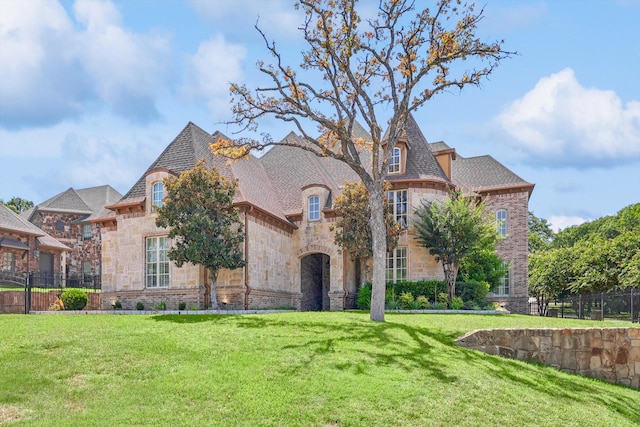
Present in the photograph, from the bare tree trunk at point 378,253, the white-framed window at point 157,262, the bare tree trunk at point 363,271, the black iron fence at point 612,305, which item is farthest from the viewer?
the bare tree trunk at point 363,271

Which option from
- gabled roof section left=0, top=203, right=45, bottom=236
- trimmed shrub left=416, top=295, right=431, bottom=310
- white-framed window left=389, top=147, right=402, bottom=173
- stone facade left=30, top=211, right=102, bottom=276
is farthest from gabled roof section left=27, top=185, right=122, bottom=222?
trimmed shrub left=416, top=295, right=431, bottom=310

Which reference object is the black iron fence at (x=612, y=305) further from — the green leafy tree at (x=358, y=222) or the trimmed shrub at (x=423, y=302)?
the green leafy tree at (x=358, y=222)

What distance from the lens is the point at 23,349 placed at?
11523mm

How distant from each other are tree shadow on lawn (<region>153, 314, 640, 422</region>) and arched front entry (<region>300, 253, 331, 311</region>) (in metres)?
13.2

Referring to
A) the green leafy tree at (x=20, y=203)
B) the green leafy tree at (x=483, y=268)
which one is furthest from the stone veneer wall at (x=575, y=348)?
the green leafy tree at (x=20, y=203)

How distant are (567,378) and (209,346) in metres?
8.19

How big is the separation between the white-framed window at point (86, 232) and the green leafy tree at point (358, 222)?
28.0 meters

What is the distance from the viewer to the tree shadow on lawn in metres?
11.6

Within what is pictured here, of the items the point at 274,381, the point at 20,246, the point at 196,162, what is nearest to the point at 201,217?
the point at 196,162

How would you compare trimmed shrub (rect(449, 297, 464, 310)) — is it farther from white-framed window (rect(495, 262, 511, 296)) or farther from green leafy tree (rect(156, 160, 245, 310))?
green leafy tree (rect(156, 160, 245, 310))

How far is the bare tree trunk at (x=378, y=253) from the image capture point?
1708 cm

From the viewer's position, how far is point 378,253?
17594 mm

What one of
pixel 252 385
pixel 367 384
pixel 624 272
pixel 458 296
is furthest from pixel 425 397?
pixel 624 272

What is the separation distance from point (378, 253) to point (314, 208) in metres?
10.2
